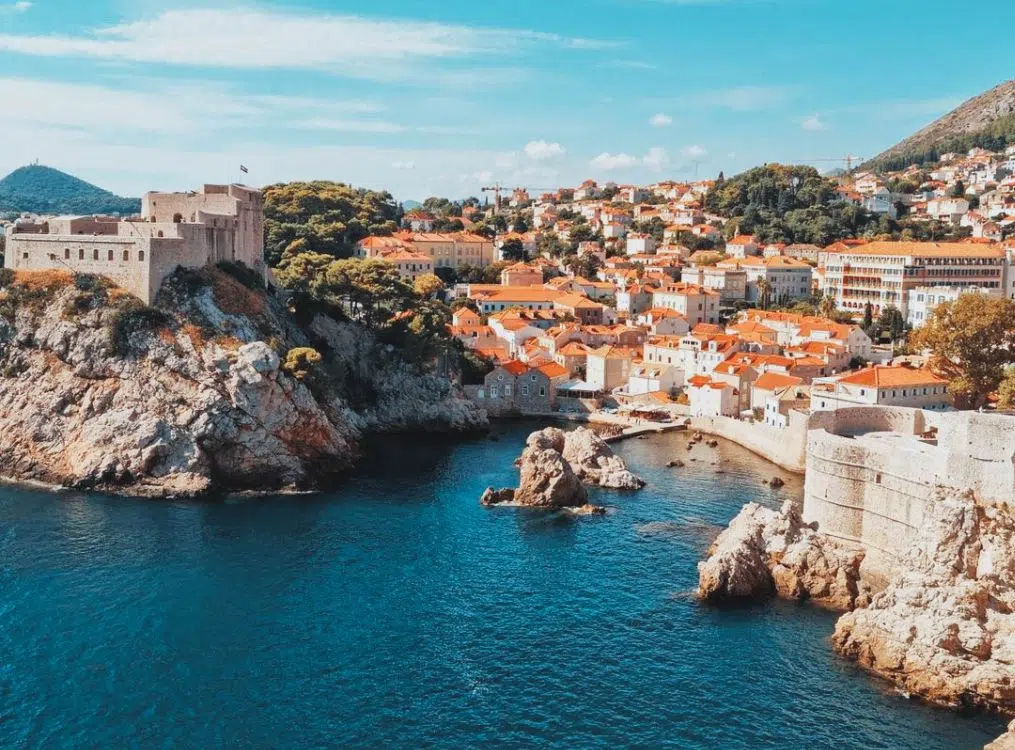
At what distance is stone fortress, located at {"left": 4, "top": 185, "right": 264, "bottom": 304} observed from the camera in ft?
160

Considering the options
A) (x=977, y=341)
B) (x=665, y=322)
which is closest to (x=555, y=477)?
(x=977, y=341)

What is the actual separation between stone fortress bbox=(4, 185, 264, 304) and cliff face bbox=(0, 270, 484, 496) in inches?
40.6

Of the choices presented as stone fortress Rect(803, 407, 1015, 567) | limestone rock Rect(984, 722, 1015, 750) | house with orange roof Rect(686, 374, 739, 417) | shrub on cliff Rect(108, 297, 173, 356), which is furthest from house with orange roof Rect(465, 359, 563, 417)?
limestone rock Rect(984, 722, 1015, 750)

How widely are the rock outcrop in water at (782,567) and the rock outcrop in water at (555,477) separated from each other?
955 cm

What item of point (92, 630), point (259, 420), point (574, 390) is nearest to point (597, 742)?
point (92, 630)

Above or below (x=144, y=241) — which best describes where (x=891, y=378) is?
below

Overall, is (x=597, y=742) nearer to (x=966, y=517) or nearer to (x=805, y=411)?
(x=966, y=517)

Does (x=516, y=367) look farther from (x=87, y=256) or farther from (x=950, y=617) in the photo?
(x=950, y=617)

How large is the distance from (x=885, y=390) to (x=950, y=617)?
89.0 feet

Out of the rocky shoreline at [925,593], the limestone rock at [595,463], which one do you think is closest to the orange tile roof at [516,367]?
the limestone rock at [595,463]

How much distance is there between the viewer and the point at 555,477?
41.9 meters

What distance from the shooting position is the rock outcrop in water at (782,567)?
31219mm

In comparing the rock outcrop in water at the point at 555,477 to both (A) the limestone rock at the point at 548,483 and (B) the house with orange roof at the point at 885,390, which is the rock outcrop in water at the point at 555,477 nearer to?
(A) the limestone rock at the point at 548,483

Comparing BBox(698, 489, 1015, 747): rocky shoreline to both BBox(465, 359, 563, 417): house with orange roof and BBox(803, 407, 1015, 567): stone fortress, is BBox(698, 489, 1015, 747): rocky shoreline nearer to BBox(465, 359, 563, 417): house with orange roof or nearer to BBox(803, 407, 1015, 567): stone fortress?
BBox(803, 407, 1015, 567): stone fortress
